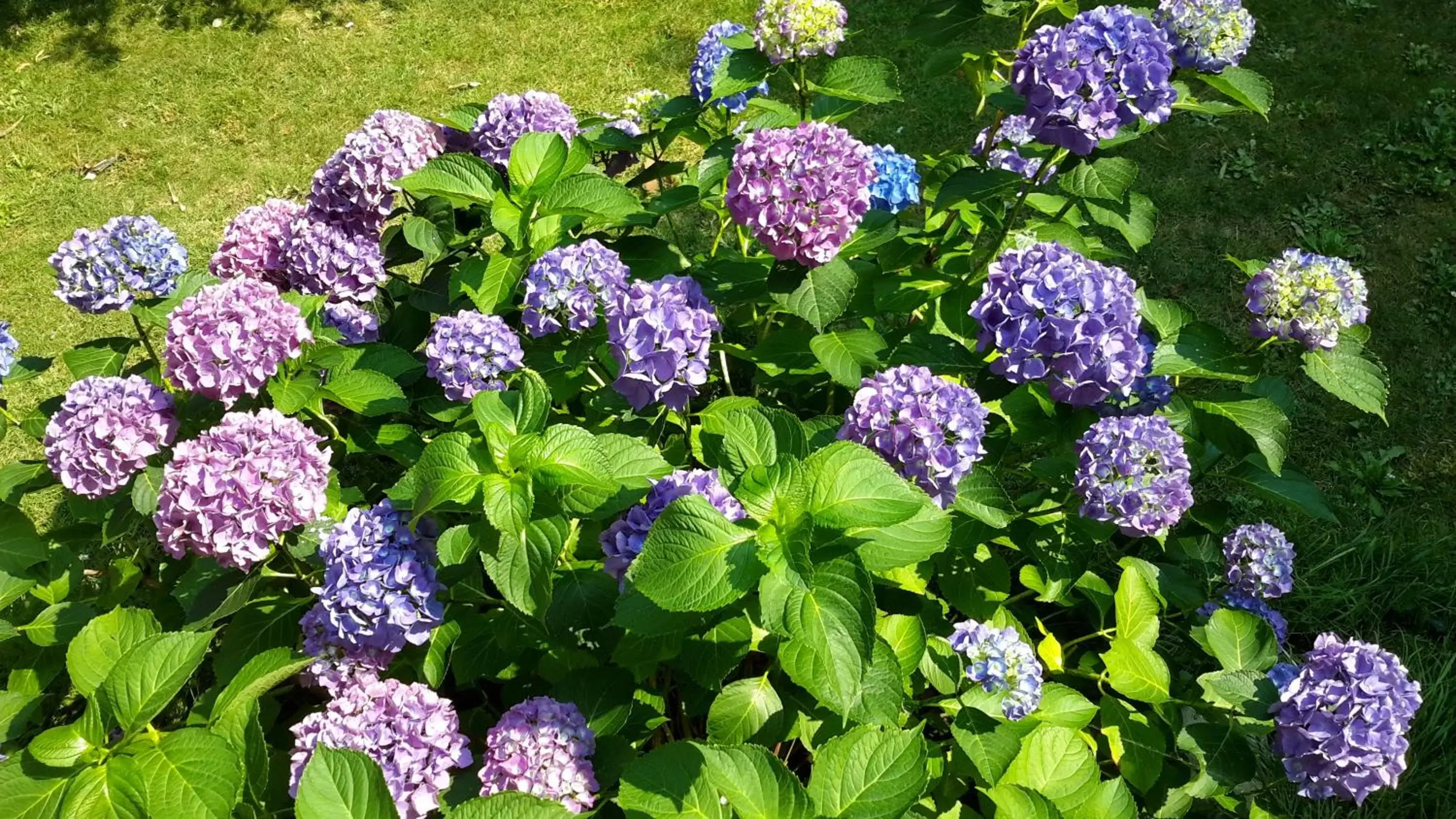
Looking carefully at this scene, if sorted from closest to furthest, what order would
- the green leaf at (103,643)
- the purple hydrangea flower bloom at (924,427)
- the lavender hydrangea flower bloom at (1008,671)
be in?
the purple hydrangea flower bloom at (924,427) < the green leaf at (103,643) < the lavender hydrangea flower bloom at (1008,671)

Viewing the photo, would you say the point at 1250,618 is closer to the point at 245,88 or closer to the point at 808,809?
the point at 808,809

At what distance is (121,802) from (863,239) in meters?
1.88

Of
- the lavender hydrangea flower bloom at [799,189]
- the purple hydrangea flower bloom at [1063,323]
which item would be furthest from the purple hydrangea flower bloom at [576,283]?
the purple hydrangea flower bloom at [1063,323]

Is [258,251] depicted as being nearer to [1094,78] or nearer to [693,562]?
[693,562]

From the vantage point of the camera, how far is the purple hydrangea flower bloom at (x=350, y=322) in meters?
2.64

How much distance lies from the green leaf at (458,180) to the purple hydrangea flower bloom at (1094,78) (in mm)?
1262

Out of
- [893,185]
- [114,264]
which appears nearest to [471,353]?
[114,264]

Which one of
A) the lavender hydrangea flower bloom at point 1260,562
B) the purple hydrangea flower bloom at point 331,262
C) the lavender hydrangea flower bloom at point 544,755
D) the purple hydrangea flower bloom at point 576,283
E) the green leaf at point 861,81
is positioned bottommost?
the lavender hydrangea flower bloom at point 1260,562

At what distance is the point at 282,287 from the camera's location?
2.77 metres

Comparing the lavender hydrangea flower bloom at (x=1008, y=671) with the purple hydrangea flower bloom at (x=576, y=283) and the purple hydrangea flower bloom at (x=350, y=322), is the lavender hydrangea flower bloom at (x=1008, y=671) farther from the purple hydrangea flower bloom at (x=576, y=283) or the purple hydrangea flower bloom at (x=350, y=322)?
the purple hydrangea flower bloom at (x=350, y=322)

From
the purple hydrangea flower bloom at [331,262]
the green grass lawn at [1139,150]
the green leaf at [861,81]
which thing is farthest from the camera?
the green grass lawn at [1139,150]

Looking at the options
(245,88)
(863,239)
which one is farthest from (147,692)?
(245,88)

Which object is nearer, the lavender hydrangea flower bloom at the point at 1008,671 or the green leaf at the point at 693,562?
the green leaf at the point at 693,562

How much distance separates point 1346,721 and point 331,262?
2.62m
